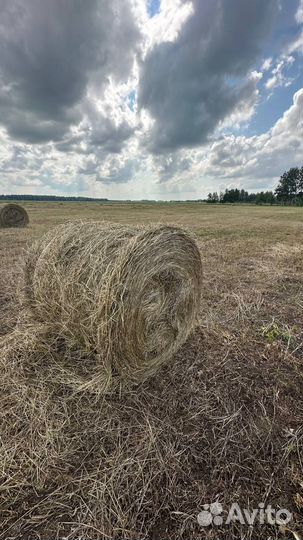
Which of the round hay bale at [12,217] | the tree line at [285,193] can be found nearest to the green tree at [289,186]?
the tree line at [285,193]

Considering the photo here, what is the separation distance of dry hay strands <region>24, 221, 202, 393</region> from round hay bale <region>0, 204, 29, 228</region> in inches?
557

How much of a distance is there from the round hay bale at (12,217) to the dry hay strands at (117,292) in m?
14.1

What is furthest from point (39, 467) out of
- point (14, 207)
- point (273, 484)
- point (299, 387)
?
point (14, 207)

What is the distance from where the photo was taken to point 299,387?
9.54 feet

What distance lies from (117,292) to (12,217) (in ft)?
53.0

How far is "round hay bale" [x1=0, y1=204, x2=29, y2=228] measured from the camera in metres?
15.9

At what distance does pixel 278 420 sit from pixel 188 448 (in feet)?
2.99

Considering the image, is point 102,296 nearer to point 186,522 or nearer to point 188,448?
point 188,448

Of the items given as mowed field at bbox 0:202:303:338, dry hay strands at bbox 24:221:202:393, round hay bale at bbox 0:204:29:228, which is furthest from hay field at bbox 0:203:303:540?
round hay bale at bbox 0:204:29:228

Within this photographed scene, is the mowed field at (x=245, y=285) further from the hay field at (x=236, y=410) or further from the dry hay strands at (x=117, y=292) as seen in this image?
the dry hay strands at (x=117, y=292)

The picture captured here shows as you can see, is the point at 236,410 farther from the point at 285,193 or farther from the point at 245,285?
the point at 285,193

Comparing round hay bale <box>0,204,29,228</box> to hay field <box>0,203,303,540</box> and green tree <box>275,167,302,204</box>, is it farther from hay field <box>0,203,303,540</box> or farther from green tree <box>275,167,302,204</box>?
green tree <box>275,167,302,204</box>

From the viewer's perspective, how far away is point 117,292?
2.54 m

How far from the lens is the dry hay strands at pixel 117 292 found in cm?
262
